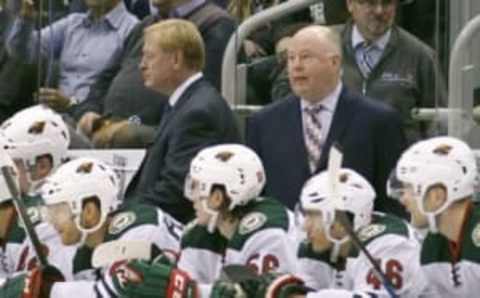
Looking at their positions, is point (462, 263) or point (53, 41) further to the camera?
point (53, 41)

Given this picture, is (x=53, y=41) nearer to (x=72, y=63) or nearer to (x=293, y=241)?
(x=72, y=63)

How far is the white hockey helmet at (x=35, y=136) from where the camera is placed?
11.1m

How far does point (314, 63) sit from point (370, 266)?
1658mm

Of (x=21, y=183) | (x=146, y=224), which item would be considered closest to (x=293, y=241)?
(x=146, y=224)

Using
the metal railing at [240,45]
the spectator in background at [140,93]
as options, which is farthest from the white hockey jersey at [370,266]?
the spectator in background at [140,93]

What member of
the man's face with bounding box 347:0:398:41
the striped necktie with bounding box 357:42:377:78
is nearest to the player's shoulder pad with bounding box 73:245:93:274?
the striped necktie with bounding box 357:42:377:78

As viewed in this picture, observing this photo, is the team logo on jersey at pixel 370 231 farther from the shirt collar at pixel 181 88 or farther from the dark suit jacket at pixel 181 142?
the shirt collar at pixel 181 88

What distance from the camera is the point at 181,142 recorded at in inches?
437

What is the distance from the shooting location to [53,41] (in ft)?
41.4

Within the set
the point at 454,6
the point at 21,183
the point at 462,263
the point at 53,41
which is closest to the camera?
the point at 462,263

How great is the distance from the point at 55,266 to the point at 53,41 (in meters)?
2.66

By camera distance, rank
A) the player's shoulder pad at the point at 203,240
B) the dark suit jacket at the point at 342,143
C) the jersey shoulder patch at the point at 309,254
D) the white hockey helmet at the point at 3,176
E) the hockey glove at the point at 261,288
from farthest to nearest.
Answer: the dark suit jacket at the point at 342,143
the white hockey helmet at the point at 3,176
the player's shoulder pad at the point at 203,240
the jersey shoulder patch at the point at 309,254
the hockey glove at the point at 261,288

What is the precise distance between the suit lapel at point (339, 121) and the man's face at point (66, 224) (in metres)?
1.37

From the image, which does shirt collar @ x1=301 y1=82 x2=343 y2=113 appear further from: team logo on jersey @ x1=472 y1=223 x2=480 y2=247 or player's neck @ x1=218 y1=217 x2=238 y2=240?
team logo on jersey @ x1=472 y1=223 x2=480 y2=247
